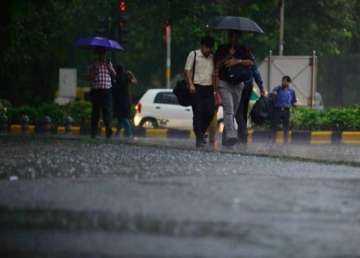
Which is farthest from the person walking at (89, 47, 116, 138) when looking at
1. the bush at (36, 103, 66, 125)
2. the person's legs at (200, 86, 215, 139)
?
the bush at (36, 103, 66, 125)

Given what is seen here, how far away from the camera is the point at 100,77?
17.5 meters

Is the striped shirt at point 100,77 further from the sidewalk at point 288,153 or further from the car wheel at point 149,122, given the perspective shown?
the car wheel at point 149,122

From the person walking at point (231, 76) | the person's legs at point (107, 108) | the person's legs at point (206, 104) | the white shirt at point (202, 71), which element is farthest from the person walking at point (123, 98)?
the person walking at point (231, 76)

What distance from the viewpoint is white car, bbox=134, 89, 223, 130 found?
31312 millimetres

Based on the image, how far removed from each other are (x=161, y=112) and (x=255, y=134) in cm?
643

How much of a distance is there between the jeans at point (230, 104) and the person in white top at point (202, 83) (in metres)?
0.31

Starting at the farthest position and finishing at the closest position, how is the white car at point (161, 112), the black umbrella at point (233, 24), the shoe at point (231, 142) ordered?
the white car at point (161, 112), the black umbrella at point (233, 24), the shoe at point (231, 142)

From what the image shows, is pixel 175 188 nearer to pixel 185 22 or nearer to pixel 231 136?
pixel 231 136

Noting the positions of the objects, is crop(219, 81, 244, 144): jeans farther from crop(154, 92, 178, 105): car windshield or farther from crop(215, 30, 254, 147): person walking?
crop(154, 92, 178, 105): car windshield

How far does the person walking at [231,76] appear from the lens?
46.3 feet

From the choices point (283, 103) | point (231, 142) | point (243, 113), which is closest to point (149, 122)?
point (283, 103)

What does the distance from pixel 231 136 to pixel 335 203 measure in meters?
6.41

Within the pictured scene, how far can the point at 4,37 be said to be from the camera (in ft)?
37.8

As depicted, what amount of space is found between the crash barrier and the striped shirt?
17.3 ft
